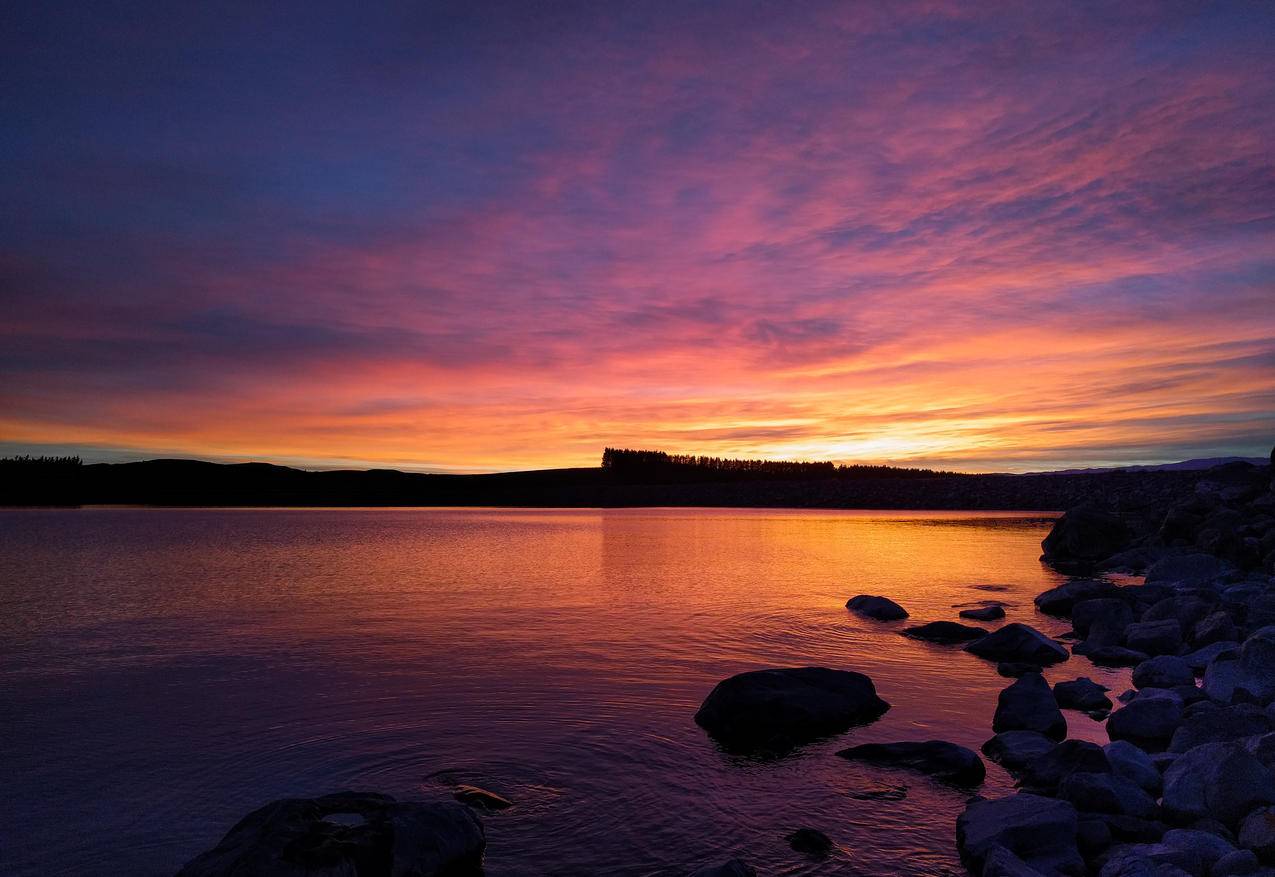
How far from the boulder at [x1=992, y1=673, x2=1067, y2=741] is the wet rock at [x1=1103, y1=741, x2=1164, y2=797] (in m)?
1.74

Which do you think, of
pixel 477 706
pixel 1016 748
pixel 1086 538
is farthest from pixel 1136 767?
pixel 1086 538

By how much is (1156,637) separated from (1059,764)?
363 inches

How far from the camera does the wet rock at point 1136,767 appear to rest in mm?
8945

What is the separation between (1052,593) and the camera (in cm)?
2264

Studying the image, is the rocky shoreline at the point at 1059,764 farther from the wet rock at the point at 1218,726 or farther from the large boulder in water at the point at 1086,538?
the large boulder in water at the point at 1086,538

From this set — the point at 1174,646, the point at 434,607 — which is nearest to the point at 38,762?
the point at 434,607

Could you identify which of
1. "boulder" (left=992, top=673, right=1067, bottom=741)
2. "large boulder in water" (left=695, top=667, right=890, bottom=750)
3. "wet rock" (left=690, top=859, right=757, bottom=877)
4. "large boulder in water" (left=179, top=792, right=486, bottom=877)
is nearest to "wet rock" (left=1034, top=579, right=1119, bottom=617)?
"boulder" (left=992, top=673, right=1067, bottom=741)

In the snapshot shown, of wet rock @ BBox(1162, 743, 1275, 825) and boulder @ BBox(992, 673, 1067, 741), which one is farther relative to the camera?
boulder @ BBox(992, 673, 1067, 741)

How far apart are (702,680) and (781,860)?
21.9 feet

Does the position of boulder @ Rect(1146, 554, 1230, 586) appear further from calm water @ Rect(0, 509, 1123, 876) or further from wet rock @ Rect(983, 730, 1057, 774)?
wet rock @ Rect(983, 730, 1057, 774)

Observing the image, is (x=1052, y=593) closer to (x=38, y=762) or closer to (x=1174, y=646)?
(x=1174, y=646)

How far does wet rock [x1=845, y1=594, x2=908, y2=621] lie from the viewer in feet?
68.1

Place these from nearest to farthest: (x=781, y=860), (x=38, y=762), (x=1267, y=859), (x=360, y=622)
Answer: (x=1267, y=859) < (x=781, y=860) < (x=38, y=762) < (x=360, y=622)

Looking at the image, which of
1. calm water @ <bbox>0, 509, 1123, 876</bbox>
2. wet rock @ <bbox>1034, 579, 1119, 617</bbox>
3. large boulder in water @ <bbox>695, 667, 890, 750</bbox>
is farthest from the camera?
wet rock @ <bbox>1034, 579, 1119, 617</bbox>
